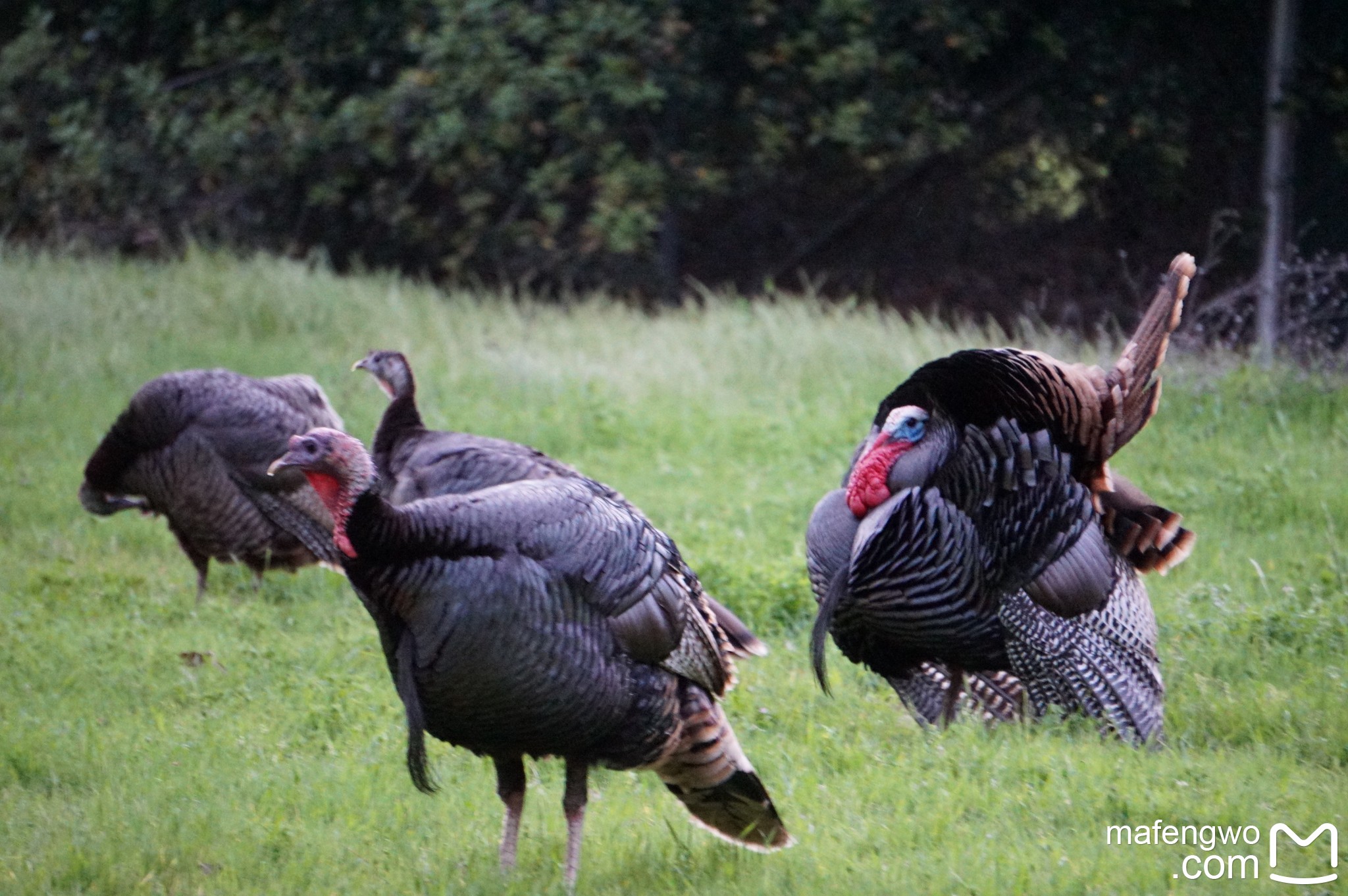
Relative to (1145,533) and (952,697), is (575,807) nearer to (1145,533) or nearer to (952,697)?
(952,697)

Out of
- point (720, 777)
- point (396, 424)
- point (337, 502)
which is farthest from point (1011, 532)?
point (396, 424)

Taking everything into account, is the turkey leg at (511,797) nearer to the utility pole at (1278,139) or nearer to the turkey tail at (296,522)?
the turkey tail at (296,522)

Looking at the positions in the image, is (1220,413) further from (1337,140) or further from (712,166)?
(712,166)

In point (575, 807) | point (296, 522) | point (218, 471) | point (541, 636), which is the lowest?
point (296, 522)

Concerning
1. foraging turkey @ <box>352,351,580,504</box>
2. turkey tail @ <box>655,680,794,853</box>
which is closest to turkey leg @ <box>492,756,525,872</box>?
turkey tail @ <box>655,680,794,853</box>

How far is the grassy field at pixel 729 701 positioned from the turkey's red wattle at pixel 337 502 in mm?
876

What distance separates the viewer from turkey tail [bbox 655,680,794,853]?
12.2 ft

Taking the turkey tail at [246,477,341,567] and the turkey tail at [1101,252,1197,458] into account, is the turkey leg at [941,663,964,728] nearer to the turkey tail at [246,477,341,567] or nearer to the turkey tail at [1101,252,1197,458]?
the turkey tail at [1101,252,1197,458]

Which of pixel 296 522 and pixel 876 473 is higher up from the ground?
pixel 876 473

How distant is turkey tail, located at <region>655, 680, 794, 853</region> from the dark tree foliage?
8.09 meters

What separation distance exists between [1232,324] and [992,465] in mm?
7726

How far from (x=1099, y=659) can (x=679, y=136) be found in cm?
911

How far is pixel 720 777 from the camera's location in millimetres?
3730

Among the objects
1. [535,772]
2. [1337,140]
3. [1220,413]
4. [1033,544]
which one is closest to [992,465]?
[1033,544]
